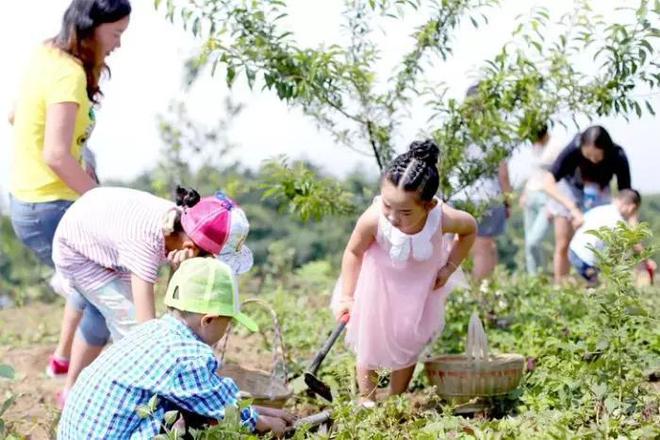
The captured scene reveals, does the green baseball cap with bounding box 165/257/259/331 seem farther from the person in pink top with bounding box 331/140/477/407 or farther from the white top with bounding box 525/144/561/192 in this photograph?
the white top with bounding box 525/144/561/192

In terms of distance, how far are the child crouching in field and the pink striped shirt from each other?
3460 mm

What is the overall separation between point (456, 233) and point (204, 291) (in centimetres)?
154

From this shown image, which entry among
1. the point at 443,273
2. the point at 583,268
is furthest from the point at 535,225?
the point at 443,273

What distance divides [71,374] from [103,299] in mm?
581

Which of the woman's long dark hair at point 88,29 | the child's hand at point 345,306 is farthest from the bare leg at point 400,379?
the woman's long dark hair at point 88,29

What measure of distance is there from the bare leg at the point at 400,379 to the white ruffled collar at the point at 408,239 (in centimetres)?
51

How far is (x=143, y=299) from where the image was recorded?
3721 mm

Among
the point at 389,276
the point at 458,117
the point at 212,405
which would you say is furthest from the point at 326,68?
the point at 212,405

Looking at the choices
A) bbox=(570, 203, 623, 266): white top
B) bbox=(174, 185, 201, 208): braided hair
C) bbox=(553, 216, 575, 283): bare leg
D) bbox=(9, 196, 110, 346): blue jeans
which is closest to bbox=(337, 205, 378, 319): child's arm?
bbox=(174, 185, 201, 208): braided hair

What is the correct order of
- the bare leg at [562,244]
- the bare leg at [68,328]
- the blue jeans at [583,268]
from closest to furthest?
1. the bare leg at [68,328]
2. the blue jeans at [583,268]
3. the bare leg at [562,244]

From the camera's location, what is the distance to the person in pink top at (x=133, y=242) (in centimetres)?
366

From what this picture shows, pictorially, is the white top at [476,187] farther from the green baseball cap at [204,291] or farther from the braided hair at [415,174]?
the green baseball cap at [204,291]

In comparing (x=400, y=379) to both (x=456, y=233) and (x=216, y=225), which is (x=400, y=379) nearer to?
(x=456, y=233)

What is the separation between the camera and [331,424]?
3.69 m
